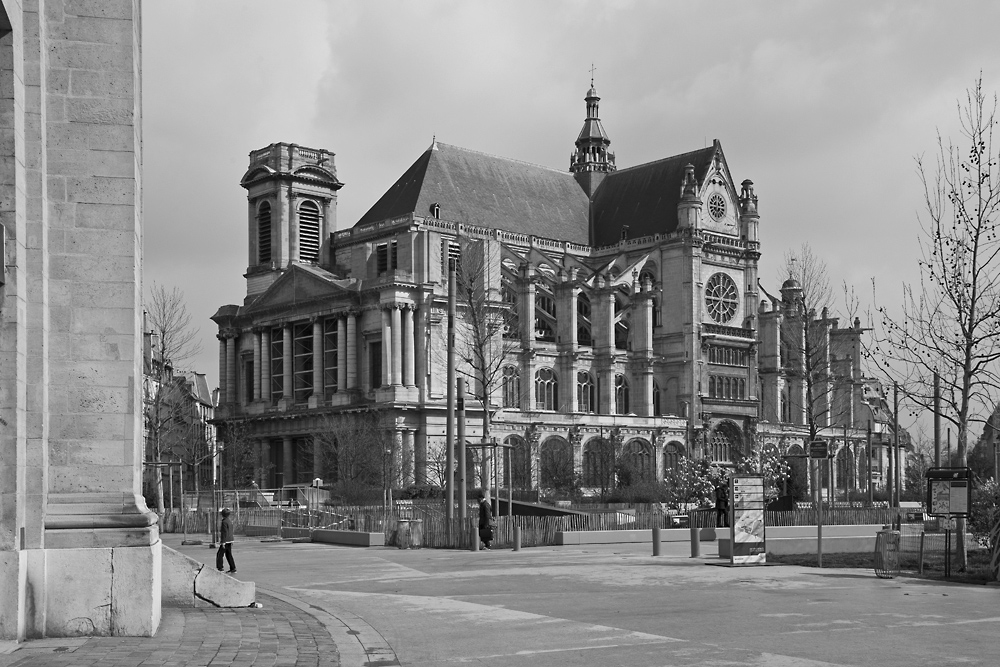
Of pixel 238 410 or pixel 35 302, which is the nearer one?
pixel 35 302

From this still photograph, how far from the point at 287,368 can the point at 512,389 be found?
16512mm

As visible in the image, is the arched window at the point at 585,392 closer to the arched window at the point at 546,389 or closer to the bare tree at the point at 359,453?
the arched window at the point at 546,389

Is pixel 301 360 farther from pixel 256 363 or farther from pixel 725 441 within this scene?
pixel 725 441

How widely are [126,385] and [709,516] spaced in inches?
1243

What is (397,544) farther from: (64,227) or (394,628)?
(64,227)

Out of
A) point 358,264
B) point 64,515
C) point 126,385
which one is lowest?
point 64,515

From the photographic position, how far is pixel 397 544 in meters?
38.0

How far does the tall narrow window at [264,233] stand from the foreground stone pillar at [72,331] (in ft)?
285

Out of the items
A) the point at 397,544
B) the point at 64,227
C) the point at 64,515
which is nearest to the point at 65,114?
the point at 64,227

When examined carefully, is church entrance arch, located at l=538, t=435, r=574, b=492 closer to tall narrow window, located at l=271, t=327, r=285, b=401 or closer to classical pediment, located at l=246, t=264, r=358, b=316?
classical pediment, located at l=246, t=264, r=358, b=316

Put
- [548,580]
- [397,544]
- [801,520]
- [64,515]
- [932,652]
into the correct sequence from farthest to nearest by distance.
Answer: [801,520]
[397,544]
[548,580]
[64,515]
[932,652]

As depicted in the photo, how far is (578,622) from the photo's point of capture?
57.4 feet

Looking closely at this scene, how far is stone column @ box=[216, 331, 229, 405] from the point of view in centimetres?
10344

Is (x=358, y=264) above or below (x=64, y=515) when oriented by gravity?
above
